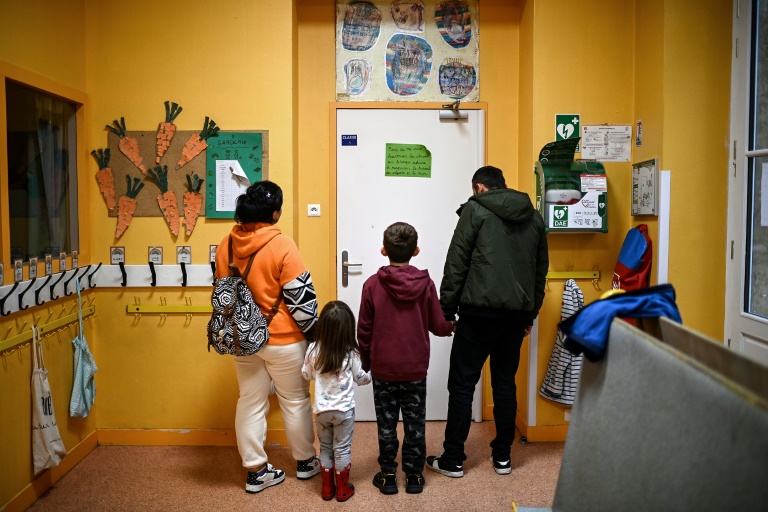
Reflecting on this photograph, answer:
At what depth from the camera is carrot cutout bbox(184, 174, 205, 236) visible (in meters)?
3.27

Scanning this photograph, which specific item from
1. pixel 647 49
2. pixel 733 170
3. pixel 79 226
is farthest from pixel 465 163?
pixel 79 226

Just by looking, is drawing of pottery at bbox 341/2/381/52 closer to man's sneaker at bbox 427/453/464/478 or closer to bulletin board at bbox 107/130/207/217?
bulletin board at bbox 107/130/207/217

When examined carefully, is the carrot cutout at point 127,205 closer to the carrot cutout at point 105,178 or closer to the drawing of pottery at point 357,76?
the carrot cutout at point 105,178

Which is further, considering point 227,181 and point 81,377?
point 227,181

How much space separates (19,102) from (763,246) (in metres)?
3.39

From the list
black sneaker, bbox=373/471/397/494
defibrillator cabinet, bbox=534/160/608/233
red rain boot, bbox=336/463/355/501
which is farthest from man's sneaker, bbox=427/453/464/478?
defibrillator cabinet, bbox=534/160/608/233

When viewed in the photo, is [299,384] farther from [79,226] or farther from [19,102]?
[19,102]

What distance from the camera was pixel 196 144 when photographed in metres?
3.27

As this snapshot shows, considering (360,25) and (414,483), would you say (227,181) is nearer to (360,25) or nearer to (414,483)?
(360,25)

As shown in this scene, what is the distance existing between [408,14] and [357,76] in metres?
0.47

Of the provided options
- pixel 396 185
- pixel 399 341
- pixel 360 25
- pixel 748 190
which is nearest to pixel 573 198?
pixel 748 190

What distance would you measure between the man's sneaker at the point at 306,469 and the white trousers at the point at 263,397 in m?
0.15

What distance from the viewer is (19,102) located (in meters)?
2.62

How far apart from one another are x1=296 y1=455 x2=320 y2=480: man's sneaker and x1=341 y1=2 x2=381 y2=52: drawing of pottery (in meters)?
2.32
